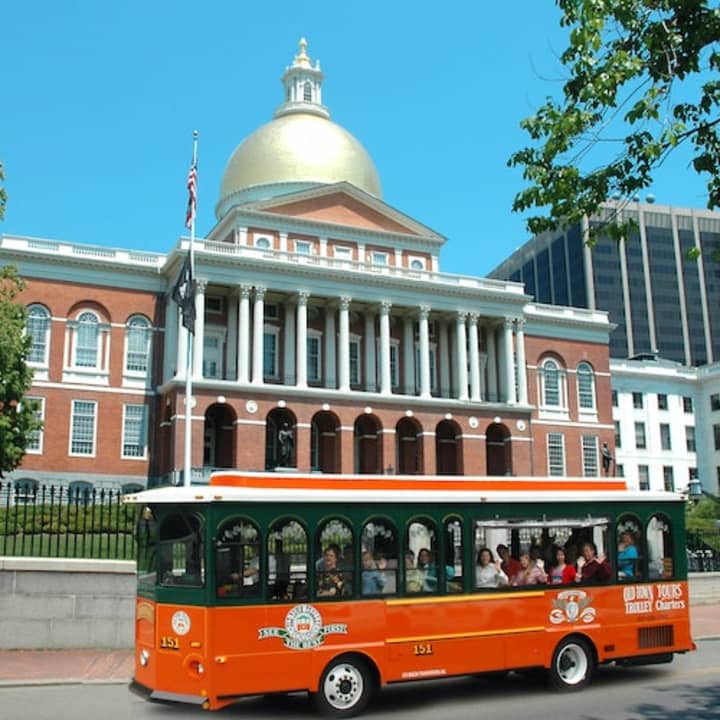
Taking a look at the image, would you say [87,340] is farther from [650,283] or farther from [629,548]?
[650,283]

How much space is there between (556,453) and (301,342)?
20.2 m

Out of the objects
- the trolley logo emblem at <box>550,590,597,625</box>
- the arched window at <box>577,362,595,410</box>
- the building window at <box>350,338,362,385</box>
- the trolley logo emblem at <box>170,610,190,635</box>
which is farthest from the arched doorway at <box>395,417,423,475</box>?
the trolley logo emblem at <box>170,610,190,635</box>

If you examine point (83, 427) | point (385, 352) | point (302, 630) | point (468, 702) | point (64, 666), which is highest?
point (385, 352)

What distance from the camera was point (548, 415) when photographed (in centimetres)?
6172

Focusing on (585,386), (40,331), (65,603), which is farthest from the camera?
(585,386)

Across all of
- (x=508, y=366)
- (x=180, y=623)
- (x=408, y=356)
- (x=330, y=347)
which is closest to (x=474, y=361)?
(x=508, y=366)

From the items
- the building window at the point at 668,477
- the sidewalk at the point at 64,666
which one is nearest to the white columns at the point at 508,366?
the building window at the point at 668,477

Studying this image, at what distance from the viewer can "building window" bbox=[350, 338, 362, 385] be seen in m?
55.6

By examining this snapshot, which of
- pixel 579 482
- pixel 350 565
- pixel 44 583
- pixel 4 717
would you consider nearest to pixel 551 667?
pixel 579 482

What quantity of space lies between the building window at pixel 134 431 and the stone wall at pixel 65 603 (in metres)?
33.7

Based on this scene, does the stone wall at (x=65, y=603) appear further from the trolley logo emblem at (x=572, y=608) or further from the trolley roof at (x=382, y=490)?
the trolley logo emblem at (x=572, y=608)

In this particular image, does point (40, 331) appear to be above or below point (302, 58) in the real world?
below

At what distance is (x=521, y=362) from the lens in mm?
58406

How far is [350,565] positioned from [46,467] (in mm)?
40004
